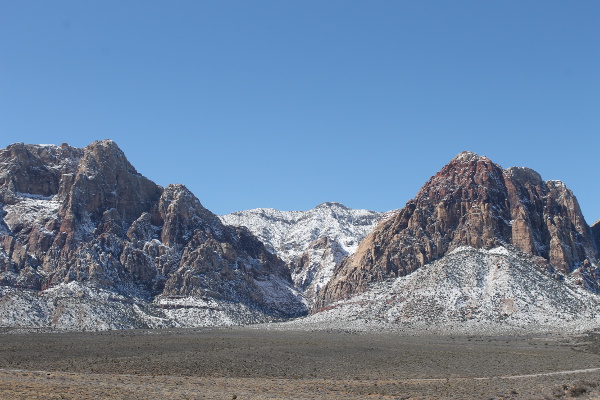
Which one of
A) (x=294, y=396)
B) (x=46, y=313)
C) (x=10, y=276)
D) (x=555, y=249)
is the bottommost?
(x=294, y=396)

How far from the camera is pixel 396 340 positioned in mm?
128625

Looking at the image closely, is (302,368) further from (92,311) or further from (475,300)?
(92,311)

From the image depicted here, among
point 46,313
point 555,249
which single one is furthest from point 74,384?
point 555,249

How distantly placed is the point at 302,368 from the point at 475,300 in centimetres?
9585

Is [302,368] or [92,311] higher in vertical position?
[92,311]

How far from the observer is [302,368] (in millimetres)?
83188

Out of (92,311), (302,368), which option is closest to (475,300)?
(302,368)

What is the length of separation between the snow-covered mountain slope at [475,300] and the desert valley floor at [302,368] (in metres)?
22.6

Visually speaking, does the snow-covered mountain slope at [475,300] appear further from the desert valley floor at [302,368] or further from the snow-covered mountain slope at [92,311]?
the snow-covered mountain slope at [92,311]

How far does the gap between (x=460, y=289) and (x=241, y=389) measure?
393ft

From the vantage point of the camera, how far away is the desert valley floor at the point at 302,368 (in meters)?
59.8

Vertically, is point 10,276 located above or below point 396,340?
above

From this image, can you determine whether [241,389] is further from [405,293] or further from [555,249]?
[555,249]

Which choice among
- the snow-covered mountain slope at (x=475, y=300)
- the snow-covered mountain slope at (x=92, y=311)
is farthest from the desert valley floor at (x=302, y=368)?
the snow-covered mountain slope at (x=92, y=311)
